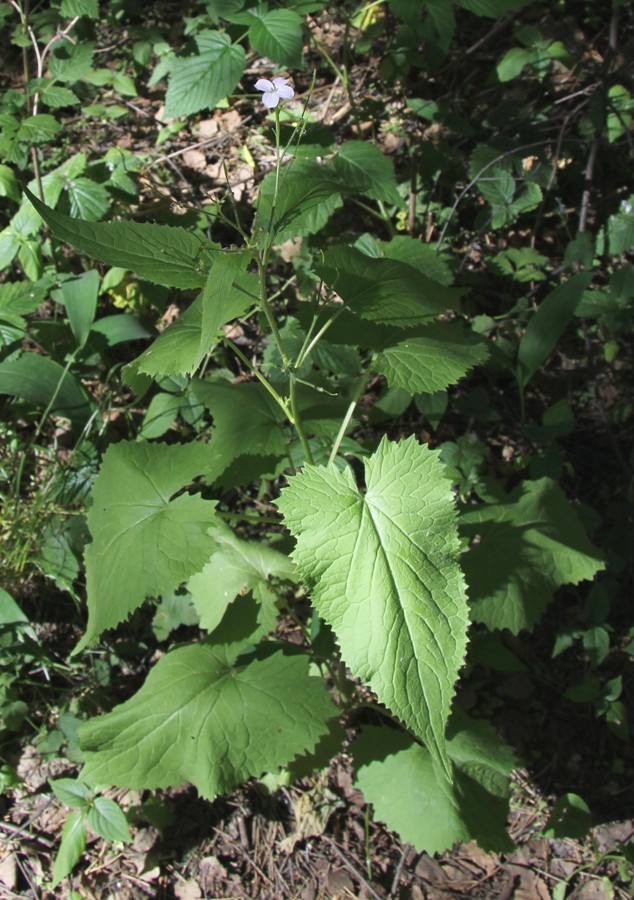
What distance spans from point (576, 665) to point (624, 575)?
345 mm

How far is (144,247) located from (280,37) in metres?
1.46

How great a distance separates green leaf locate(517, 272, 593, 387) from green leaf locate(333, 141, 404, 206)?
614 mm

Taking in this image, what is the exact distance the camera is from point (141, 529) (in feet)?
5.75

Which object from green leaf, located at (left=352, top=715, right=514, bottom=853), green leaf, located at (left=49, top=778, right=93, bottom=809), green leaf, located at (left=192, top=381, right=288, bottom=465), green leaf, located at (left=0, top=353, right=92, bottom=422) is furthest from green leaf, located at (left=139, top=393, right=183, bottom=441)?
green leaf, located at (left=352, top=715, right=514, bottom=853)

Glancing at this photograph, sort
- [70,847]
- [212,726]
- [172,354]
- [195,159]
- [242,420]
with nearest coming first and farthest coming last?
[172,354] < [212,726] < [242,420] < [70,847] < [195,159]

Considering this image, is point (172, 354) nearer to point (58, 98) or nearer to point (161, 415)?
point (161, 415)

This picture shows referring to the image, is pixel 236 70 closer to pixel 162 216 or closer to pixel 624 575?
pixel 162 216

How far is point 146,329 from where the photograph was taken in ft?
9.29

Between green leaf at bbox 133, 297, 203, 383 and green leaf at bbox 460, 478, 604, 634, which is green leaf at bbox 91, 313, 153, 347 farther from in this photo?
green leaf at bbox 460, 478, 604, 634

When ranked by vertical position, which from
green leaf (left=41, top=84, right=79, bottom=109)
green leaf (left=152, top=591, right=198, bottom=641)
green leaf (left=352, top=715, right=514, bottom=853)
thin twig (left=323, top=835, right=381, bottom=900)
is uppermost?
green leaf (left=41, top=84, right=79, bottom=109)

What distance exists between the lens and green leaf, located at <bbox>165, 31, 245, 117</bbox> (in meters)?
Result: 2.55

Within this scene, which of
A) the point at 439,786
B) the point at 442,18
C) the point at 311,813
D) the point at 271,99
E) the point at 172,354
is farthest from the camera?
the point at 442,18

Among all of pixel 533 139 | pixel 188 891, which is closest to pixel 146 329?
pixel 533 139

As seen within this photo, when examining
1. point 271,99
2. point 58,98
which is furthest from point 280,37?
point 271,99
